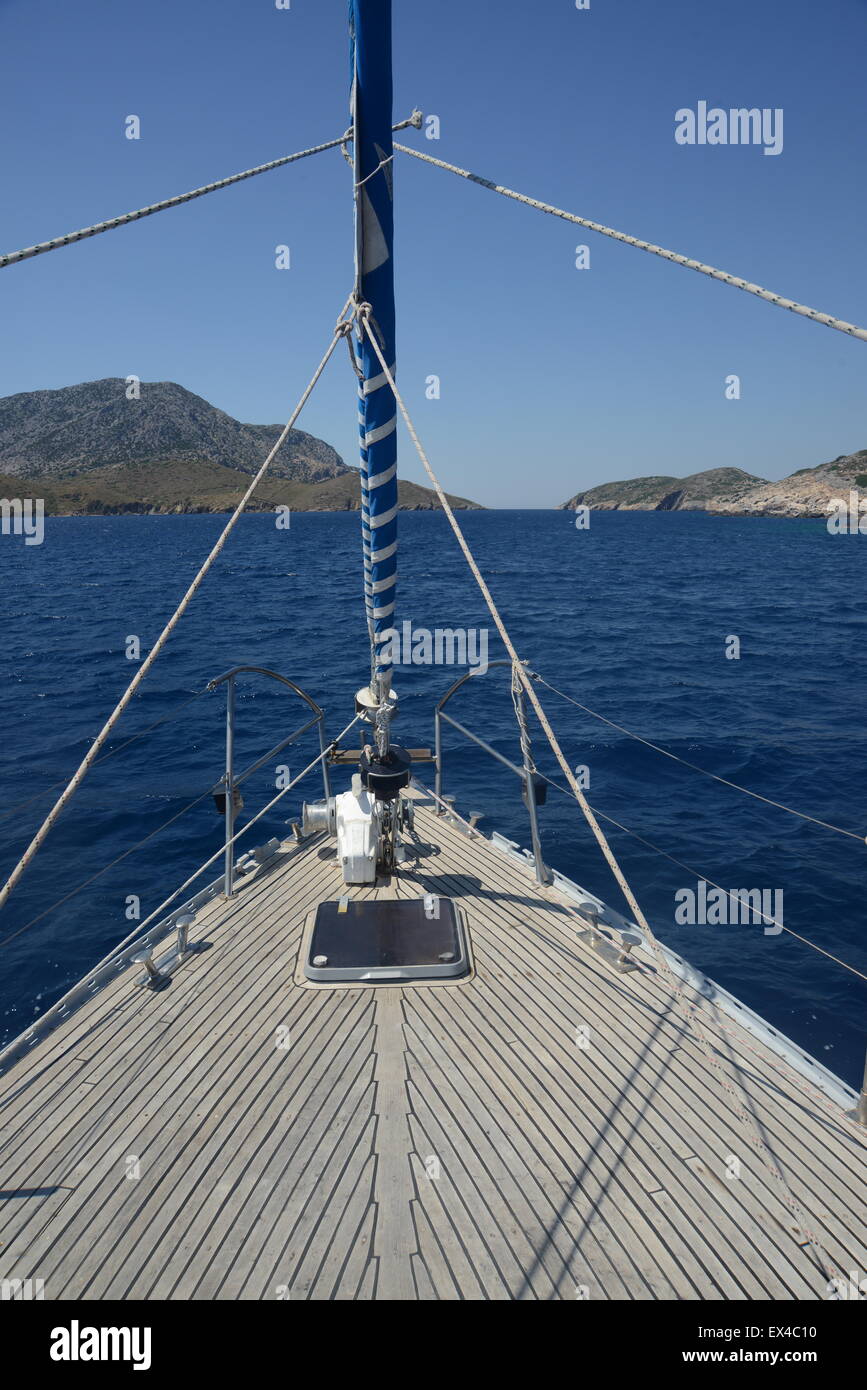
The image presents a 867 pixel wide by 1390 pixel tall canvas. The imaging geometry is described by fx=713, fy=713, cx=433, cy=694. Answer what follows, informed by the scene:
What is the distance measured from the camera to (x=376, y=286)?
644 centimetres

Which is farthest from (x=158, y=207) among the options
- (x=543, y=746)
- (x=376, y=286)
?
(x=543, y=746)

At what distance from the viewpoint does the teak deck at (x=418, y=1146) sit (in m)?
4.03

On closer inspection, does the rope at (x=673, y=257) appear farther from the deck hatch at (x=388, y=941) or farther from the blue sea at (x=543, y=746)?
the blue sea at (x=543, y=746)

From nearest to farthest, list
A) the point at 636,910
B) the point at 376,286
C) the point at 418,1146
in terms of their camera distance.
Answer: the point at 636,910
the point at 418,1146
the point at 376,286

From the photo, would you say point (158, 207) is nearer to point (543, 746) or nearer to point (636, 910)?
point (636, 910)

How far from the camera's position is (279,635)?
37.2m

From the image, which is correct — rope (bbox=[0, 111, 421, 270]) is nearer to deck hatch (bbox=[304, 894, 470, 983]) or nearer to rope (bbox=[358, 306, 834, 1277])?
rope (bbox=[358, 306, 834, 1277])

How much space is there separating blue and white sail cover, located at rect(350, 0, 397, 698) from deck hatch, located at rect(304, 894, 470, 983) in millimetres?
2321

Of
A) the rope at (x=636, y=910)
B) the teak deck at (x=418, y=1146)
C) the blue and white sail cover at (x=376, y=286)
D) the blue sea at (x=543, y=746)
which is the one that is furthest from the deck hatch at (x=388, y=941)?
the blue sea at (x=543, y=746)

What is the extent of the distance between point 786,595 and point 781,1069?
53461mm

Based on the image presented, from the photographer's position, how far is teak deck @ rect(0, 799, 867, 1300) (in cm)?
403

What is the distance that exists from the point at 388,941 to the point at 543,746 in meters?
15.8

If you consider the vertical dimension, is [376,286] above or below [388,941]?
above
